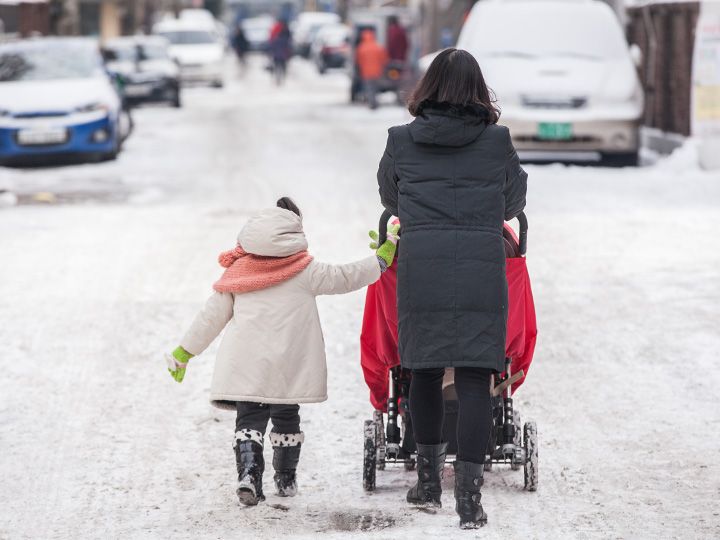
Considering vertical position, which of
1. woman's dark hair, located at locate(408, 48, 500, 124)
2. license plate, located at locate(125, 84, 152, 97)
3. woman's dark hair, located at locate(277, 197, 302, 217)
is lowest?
license plate, located at locate(125, 84, 152, 97)

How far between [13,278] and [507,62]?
328 inches

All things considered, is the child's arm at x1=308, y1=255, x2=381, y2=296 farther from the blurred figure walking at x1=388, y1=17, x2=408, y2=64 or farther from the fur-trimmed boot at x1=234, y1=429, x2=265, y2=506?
the blurred figure walking at x1=388, y1=17, x2=408, y2=64

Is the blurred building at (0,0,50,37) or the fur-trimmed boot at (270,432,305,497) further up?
the fur-trimmed boot at (270,432,305,497)

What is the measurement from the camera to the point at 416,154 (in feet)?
15.7

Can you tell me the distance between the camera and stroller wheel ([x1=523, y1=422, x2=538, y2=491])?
17.3ft

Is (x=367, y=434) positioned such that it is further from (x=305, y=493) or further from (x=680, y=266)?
(x=680, y=266)

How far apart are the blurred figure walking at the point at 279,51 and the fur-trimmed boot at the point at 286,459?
112 feet

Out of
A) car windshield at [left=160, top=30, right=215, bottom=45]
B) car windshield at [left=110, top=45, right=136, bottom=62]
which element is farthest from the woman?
car windshield at [left=160, top=30, right=215, bottom=45]

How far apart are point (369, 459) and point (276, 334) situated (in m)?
0.61

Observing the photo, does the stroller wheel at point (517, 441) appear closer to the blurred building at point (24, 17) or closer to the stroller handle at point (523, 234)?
the stroller handle at point (523, 234)

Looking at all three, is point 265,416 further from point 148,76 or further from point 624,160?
point 148,76

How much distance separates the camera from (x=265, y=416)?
5.20 metres

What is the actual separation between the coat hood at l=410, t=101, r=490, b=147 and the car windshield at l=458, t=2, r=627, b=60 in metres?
12.3

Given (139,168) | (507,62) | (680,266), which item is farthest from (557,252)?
(139,168)
